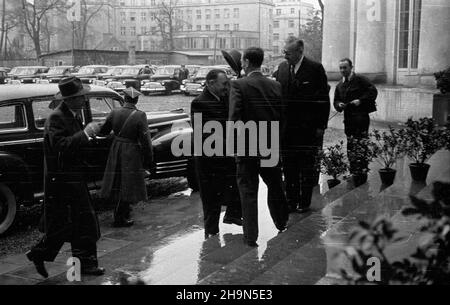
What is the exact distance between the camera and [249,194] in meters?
5.77

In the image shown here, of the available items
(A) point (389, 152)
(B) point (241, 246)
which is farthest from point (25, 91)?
(A) point (389, 152)

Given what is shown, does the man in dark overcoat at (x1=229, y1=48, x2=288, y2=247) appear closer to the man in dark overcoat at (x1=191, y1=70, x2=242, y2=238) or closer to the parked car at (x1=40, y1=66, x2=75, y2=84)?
the man in dark overcoat at (x1=191, y1=70, x2=242, y2=238)

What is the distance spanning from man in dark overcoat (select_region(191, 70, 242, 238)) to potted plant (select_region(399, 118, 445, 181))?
8.74 ft

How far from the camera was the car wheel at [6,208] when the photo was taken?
7555 mm

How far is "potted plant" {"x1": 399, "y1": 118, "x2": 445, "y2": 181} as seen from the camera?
8047 mm

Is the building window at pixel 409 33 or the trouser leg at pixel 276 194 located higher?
the building window at pixel 409 33

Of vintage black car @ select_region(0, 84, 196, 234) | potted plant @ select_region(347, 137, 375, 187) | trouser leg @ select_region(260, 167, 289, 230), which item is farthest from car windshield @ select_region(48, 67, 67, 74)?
trouser leg @ select_region(260, 167, 289, 230)

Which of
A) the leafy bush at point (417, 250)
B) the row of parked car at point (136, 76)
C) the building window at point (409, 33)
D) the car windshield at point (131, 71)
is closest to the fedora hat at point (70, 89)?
the leafy bush at point (417, 250)

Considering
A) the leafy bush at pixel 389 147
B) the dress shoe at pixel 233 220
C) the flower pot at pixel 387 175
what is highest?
the leafy bush at pixel 389 147

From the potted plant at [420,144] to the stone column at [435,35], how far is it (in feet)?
31.3

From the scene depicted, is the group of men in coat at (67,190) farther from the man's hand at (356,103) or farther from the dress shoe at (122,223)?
the man's hand at (356,103)

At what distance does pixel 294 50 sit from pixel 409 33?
45.4ft

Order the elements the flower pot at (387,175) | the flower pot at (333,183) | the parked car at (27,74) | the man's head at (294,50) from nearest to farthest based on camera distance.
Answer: the man's head at (294,50)
the flower pot at (387,175)
the flower pot at (333,183)
the parked car at (27,74)

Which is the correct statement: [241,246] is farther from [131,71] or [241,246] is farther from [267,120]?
[131,71]
